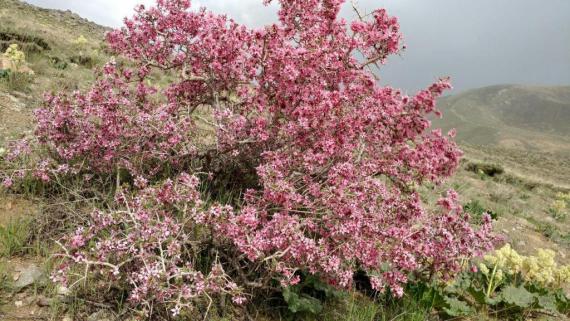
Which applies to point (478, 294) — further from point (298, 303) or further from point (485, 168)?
point (485, 168)

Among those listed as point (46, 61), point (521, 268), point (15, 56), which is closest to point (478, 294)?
point (521, 268)

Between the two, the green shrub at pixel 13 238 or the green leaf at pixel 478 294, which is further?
the green leaf at pixel 478 294

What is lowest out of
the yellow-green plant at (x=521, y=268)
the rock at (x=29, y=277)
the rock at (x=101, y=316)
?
the rock at (x=101, y=316)

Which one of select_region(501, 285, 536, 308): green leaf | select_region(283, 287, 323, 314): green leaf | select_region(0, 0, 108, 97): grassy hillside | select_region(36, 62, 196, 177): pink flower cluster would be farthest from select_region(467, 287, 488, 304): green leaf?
select_region(0, 0, 108, 97): grassy hillside

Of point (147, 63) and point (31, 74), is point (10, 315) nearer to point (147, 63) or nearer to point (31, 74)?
point (147, 63)

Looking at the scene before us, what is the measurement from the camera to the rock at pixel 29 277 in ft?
13.3

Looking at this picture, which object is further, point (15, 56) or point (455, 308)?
point (15, 56)

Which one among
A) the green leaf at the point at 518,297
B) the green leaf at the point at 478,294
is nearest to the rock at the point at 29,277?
the green leaf at the point at 478,294

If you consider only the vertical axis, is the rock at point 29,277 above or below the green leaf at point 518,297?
below

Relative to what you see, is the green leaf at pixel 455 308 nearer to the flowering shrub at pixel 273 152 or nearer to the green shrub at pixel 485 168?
the flowering shrub at pixel 273 152

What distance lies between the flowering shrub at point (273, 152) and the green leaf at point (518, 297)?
1.11 m

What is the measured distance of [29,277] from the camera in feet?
13.6

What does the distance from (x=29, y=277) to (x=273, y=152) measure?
8.55 feet

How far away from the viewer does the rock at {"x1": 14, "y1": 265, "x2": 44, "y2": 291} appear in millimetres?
4060
